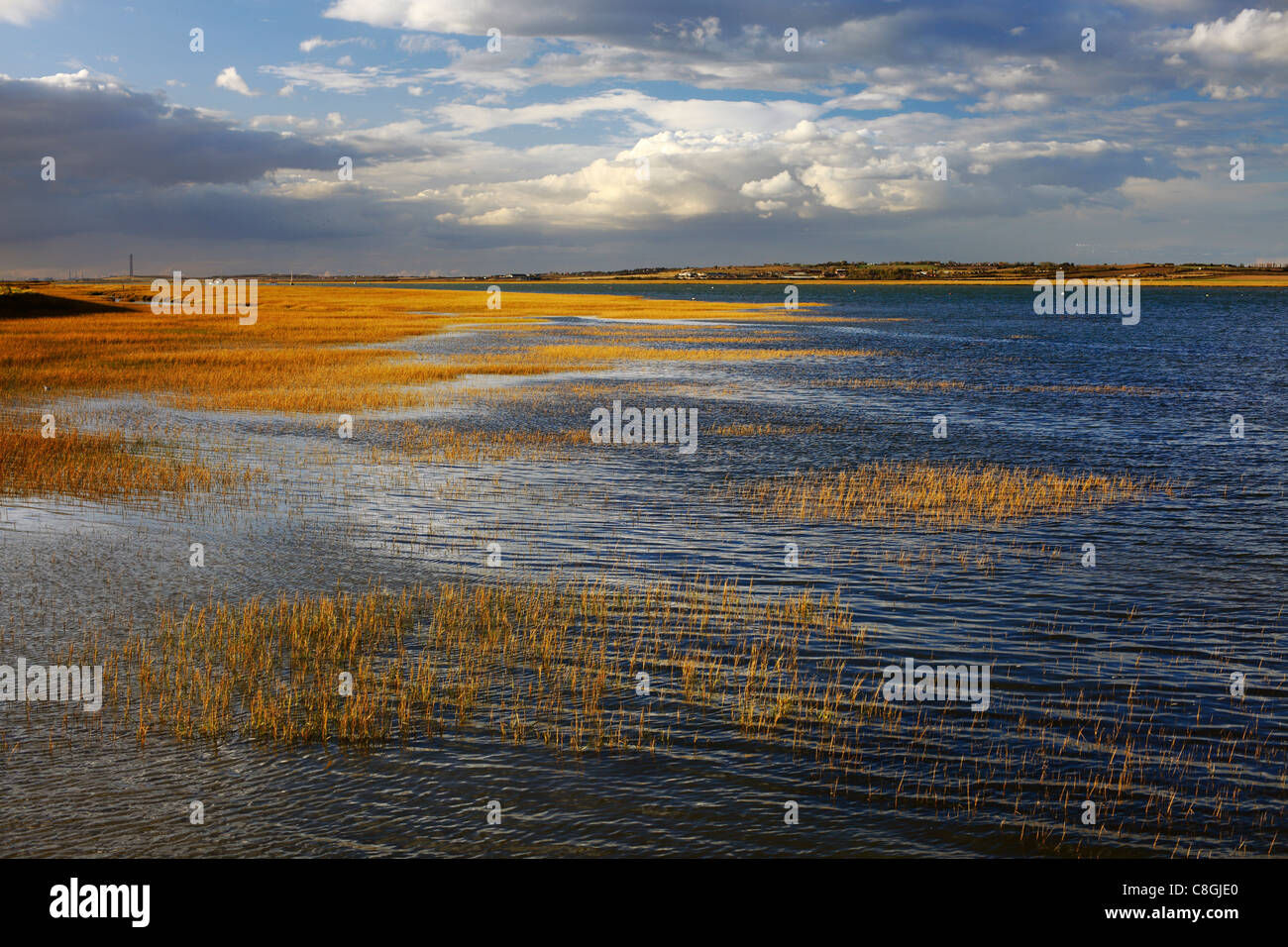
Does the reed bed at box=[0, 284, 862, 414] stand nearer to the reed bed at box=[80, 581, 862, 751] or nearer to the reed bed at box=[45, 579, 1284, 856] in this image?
the reed bed at box=[80, 581, 862, 751]

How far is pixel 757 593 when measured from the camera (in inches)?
730

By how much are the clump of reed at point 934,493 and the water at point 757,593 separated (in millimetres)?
1025

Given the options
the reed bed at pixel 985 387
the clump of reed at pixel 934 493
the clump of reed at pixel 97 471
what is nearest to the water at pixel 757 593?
the clump of reed at pixel 934 493

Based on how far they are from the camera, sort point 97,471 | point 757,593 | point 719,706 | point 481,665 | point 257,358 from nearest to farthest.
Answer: point 719,706
point 481,665
point 757,593
point 97,471
point 257,358

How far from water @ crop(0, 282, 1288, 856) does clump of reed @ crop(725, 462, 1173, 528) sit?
1.03m

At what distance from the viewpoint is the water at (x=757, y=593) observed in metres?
10.6

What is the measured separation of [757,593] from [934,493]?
36.3 ft

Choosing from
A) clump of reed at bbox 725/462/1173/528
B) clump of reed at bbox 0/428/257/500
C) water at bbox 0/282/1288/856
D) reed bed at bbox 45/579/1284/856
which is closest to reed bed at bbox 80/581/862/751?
reed bed at bbox 45/579/1284/856

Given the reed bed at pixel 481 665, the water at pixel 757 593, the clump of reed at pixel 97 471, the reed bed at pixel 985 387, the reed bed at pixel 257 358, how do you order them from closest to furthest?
the water at pixel 757 593 < the reed bed at pixel 481 665 < the clump of reed at pixel 97 471 < the reed bed at pixel 257 358 < the reed bed at pixel 985 387

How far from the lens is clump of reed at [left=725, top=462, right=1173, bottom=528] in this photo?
2530cm

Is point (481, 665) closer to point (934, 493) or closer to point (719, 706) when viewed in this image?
point (719, 706)

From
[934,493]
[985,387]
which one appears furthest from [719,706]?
[985,387]

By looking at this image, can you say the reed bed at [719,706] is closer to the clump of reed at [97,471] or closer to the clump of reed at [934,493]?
the clump of reed at [934,493]

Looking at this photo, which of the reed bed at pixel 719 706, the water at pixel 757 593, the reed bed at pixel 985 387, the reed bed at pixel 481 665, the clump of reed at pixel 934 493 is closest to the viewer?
the water at pixel 757 593
